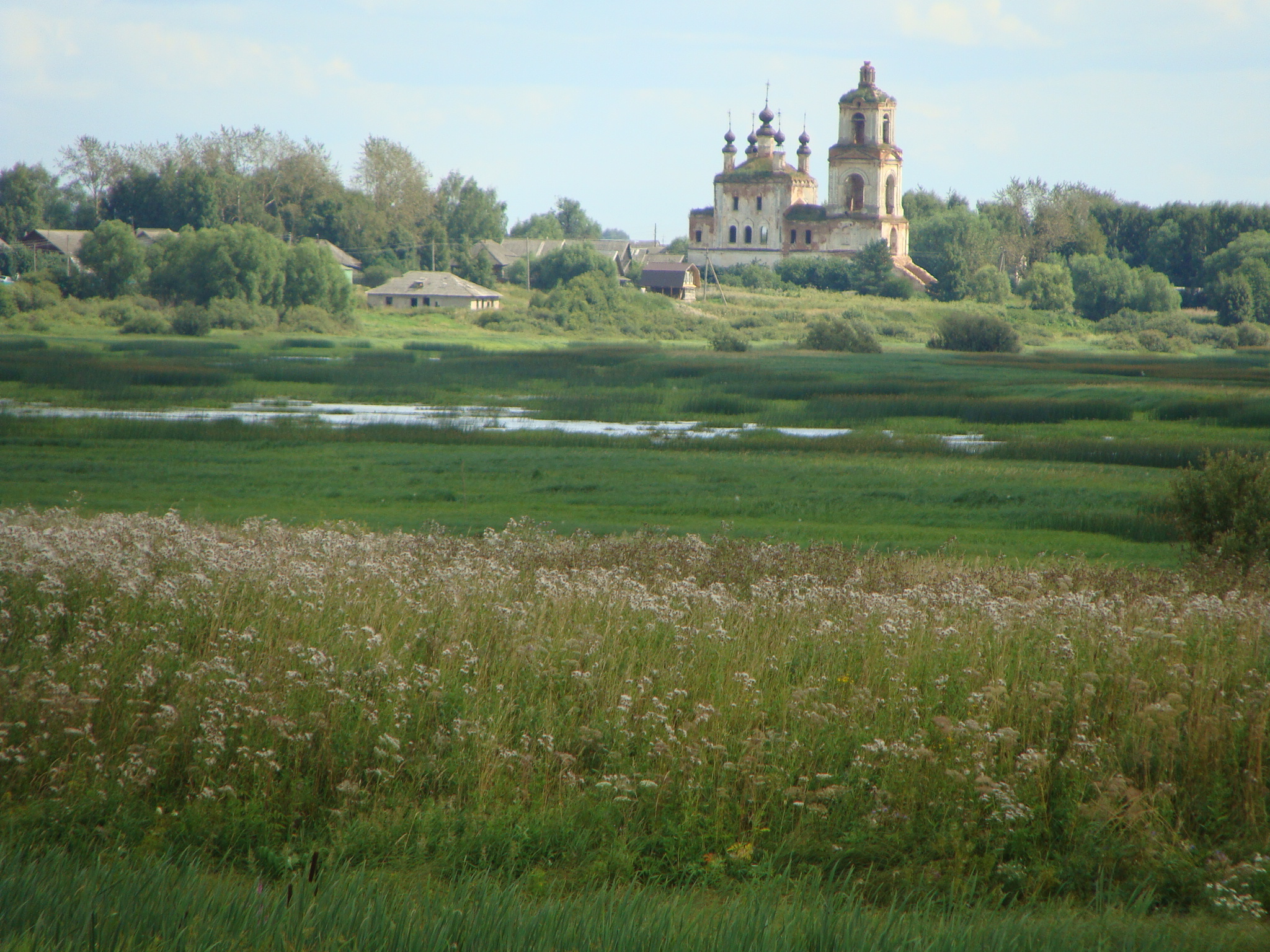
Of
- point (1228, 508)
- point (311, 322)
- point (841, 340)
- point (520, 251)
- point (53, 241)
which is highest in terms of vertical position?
point (520, 251)

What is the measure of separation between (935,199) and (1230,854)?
137 meters

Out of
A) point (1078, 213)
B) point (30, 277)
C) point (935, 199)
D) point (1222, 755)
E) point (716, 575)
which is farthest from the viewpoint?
point (935, 199)

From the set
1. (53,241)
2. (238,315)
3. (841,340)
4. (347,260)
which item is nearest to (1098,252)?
(841,340)

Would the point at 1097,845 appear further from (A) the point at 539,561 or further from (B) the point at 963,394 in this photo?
(B) the point at 963,394

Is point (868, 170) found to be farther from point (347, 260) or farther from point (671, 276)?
point (347, 260)

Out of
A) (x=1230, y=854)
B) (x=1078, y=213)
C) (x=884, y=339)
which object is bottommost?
(x=1230, y=854)

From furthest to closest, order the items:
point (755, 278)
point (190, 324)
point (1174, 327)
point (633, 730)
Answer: point (755, 278) < point (1174, 327) < point (190, 324) < point (633, 730)

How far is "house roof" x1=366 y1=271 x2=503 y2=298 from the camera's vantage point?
81000 mm

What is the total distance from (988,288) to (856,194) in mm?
18180

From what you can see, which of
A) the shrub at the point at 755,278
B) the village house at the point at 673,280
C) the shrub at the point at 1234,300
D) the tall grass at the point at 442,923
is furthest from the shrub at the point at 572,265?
the tall grass at the point at 442,923

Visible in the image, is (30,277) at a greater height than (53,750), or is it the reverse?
(30,277)

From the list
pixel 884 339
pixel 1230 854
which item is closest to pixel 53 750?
pixel 1230 854

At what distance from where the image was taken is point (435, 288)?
81812 mm

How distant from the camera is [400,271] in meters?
95.1
